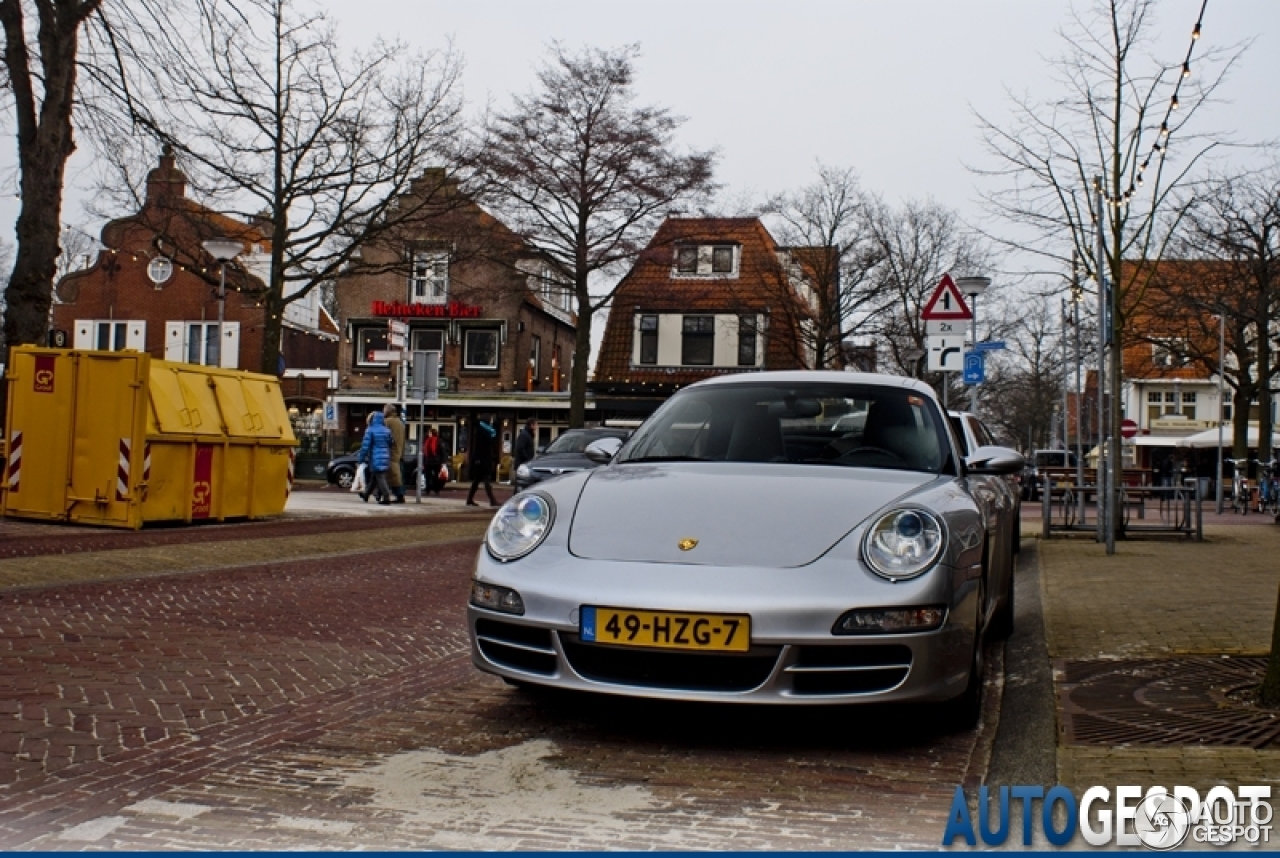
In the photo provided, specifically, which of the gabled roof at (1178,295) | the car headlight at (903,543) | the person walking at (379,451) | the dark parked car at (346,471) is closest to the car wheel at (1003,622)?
the car headlight at (903,543)

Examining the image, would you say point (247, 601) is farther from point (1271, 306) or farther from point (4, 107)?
point (1271, 306)

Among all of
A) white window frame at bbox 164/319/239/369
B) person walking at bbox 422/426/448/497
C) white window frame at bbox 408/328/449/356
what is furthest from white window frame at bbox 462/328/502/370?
person walking at bbox 422/426/448/497

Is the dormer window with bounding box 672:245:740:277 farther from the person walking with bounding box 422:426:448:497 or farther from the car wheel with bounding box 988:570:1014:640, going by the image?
the car wheel with bounding box 988:570:1014:640

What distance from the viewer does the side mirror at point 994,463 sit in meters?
5.98

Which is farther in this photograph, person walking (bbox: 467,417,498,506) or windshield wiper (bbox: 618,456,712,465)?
person walking (bbox: 467,417,498,506)

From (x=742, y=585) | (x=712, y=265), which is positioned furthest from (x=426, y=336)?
(x=742, y=585)

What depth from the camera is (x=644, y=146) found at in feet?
116

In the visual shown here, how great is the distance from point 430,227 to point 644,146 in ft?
33.0

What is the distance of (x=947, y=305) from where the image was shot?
13961mm

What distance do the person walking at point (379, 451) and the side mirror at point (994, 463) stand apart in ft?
59.5

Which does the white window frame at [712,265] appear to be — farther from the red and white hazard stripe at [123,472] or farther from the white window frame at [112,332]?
the red and white hazard stripe at [123,472]

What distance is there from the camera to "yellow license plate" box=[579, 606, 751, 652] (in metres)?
4.36

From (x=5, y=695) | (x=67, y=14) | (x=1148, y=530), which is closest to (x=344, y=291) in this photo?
(x=67, y=14)

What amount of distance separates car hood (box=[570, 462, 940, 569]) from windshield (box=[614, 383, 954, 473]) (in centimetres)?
33
